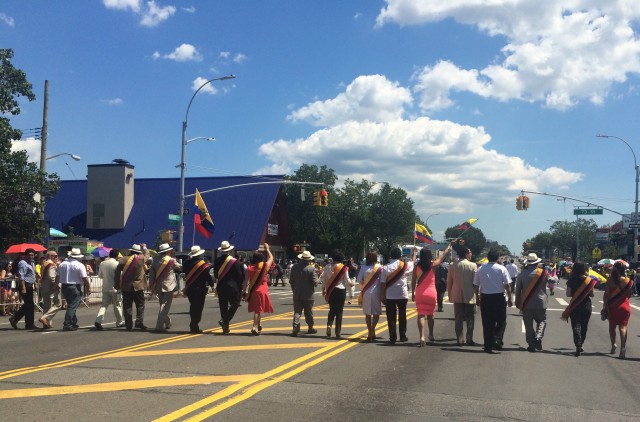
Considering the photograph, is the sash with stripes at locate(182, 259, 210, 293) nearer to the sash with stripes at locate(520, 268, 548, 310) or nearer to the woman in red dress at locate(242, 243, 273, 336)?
the woman in red dress at locate(242, 243, 273, 336)

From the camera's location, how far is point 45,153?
1126 inches

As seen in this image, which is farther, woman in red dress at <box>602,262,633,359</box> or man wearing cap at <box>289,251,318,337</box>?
man wearing cap at <box>289,251,318,337</box>

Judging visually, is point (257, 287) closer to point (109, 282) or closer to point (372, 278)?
point (372, 278)

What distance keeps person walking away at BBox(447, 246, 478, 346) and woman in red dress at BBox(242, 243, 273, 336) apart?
353 centimetres

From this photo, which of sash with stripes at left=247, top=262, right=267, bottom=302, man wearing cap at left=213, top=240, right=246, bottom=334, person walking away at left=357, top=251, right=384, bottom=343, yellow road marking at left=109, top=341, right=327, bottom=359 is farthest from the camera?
man wearing cap at left=213, top=240, right=246, bottom=334

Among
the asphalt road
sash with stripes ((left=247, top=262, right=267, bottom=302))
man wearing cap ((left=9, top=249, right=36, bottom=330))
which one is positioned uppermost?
sash with stripes ((left=247, top=262, right=267, bottom=302))

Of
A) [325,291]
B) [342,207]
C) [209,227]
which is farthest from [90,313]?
[342,207]

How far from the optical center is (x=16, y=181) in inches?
1230

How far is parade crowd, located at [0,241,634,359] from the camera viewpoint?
1078 centimetres

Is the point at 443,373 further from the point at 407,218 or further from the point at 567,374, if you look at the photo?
the point at 407,218

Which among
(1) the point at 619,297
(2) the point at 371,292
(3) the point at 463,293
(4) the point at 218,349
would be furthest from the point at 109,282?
(1) the point at 619,297

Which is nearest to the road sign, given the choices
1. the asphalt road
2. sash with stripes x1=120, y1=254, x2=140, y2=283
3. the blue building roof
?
the blue building roof

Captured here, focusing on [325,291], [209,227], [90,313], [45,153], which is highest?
[45,153]

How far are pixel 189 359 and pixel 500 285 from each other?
5.31 metres
